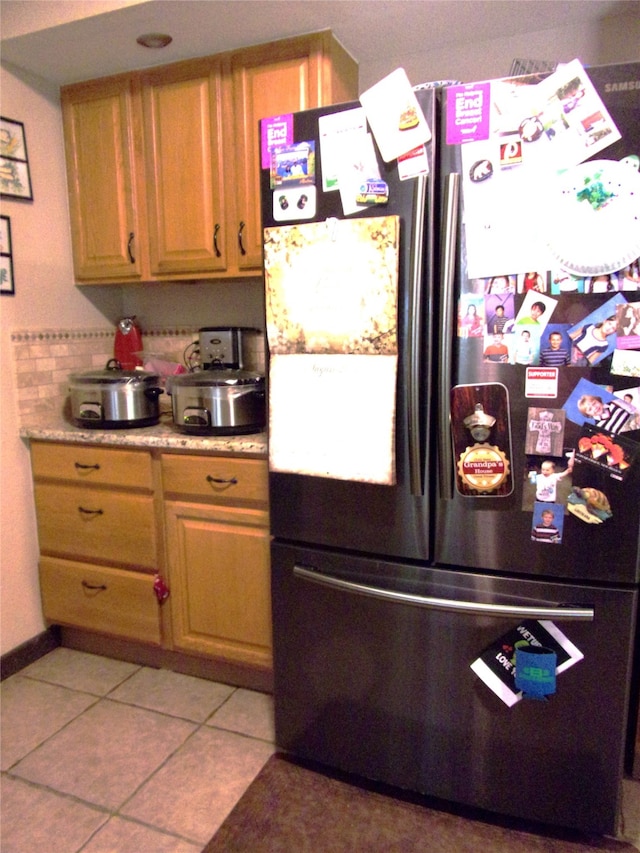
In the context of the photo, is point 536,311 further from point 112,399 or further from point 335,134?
point 112,399

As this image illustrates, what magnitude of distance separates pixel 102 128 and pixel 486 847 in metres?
2.70

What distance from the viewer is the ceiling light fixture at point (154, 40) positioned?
2.06 metres

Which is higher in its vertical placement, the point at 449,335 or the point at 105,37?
the point at 105,37

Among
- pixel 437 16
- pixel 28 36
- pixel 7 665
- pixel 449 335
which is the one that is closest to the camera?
pixel 449 335

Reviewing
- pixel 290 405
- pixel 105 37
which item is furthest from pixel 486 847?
pixel 105 37

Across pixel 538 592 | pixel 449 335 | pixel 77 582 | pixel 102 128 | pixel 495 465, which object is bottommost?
pixel 77 582

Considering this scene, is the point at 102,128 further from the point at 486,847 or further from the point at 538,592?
the point at 486,847

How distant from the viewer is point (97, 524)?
2264 millimetres

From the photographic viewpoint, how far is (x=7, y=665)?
2285 millimetres

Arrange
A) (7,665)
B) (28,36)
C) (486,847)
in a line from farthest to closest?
1. (7,665)
2. (28,36)
3. (486,847)

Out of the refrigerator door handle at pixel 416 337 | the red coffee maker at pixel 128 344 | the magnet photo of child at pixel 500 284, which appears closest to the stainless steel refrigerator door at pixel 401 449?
the refrigerator door handle at pixel 416 337

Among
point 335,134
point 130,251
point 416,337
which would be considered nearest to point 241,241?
point 130,251

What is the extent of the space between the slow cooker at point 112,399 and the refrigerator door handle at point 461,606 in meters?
1.02

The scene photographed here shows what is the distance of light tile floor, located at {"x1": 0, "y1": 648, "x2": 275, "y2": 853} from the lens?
1.61m
